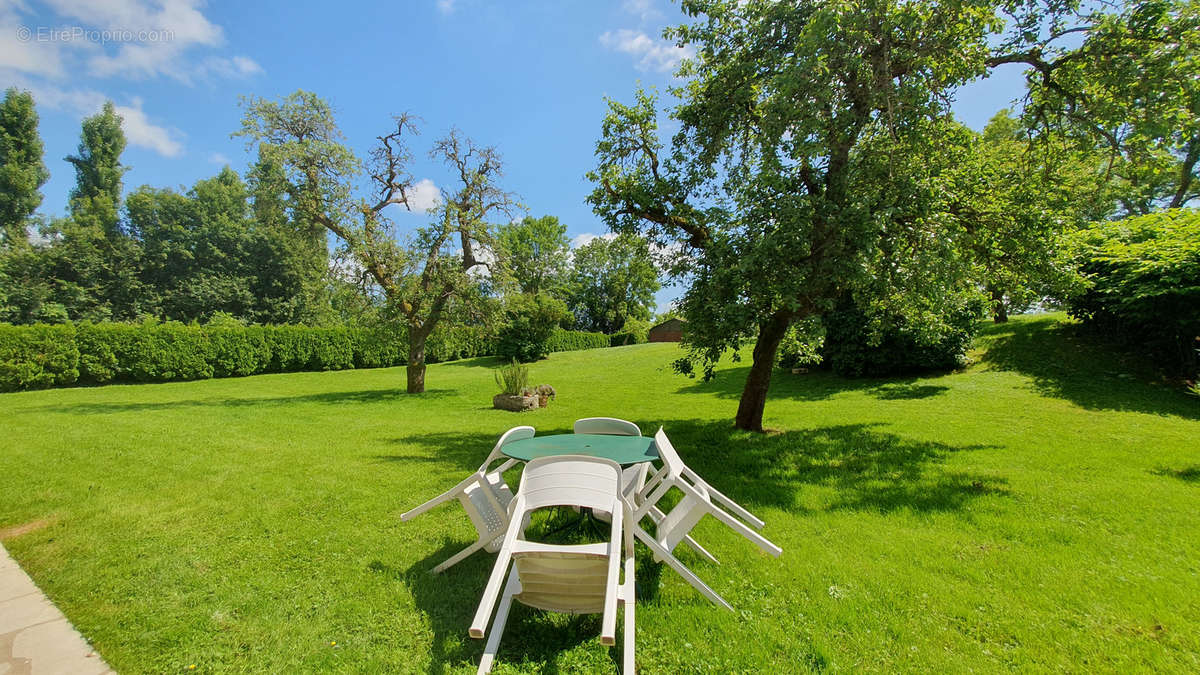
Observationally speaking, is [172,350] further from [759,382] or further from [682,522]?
[682,522]

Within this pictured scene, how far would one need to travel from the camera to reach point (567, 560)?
248 centimetres

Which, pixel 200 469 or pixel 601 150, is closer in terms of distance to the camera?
pixel 200 469

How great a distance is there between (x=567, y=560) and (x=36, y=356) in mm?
22286

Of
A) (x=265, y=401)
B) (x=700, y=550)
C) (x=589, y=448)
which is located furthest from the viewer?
(x=265, y=401)

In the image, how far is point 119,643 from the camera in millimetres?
2660

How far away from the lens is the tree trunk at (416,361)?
50.3ft

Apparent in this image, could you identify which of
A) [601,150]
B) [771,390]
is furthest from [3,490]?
[771,390]

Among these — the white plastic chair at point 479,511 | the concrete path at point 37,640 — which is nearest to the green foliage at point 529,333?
the white plastic chair at point 479,511

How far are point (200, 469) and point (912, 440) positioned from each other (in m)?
10.4

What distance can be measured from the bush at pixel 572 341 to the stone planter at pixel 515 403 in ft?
56.1

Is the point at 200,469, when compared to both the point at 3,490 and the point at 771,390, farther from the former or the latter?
the point at 771,390

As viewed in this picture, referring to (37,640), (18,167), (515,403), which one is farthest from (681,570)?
(18,167)

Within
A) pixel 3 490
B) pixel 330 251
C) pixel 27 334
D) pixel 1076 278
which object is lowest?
pixel 3 490

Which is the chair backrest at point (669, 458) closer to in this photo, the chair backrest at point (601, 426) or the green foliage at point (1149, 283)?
the chair backrest at point (601, 426)
